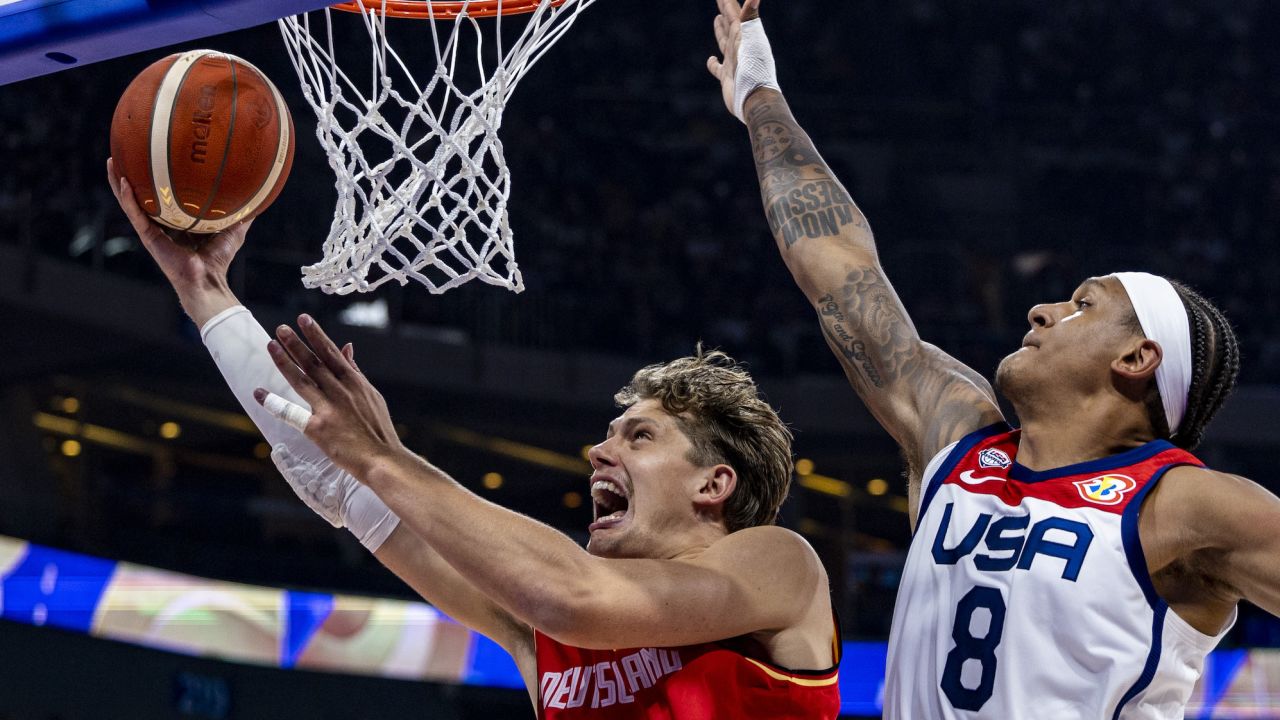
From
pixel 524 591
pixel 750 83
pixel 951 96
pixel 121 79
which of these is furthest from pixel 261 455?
pixel 524 591

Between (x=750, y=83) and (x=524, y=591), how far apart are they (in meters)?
1.41

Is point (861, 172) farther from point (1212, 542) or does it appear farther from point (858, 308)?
point (1212, 542)

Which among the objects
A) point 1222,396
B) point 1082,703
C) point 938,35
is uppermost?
point 938,35

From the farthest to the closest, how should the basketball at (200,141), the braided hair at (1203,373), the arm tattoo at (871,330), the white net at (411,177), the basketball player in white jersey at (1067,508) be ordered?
the white net at (411,177) → the basketball at (200,141) → the arm tattoo at (871,330) → the braided hair at (1203,373) → the basketball player in white jersey at (1067,508)

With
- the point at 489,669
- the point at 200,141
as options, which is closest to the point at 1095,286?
the point at 200,141

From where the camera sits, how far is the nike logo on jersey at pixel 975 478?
202cm

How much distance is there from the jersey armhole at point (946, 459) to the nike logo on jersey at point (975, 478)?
0.03 meters

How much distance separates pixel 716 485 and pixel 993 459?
433 mm

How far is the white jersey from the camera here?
180 centimetres

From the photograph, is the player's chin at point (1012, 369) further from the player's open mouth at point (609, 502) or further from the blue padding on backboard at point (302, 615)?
the blue padding on backboard at point (302, 615)

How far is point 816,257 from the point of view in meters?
2.42

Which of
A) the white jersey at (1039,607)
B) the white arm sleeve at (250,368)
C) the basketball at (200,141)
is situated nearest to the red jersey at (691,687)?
the white jersey at (1039,607)

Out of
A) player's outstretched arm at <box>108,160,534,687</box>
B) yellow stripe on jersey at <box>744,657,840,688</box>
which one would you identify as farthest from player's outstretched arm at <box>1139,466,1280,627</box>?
player's outstretched arm at <box>108,160,534,687</box>

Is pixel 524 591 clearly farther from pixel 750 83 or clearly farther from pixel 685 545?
pixel 750 83
